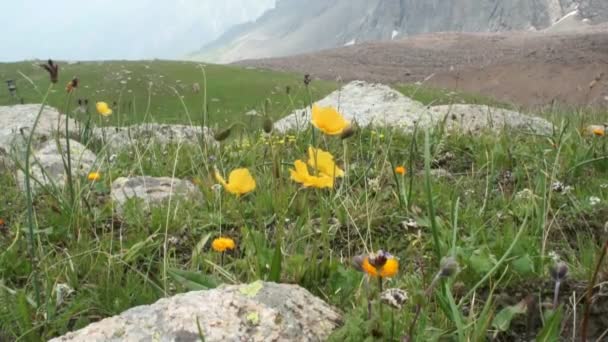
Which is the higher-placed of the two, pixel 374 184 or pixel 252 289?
pixel 252 289

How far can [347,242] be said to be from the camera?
2.35 m

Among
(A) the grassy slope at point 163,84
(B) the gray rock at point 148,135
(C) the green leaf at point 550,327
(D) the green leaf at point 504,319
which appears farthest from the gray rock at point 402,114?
(A) the grassy slope at point 163,84

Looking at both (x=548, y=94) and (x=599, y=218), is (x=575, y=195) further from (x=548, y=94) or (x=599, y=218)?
(x=548, y=94)

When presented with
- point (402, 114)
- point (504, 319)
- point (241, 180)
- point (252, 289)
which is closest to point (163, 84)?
point (402, 114)

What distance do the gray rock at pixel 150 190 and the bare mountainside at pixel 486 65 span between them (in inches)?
711

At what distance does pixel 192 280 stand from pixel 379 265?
2.37ft

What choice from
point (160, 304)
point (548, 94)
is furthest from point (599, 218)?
point (548, 94)

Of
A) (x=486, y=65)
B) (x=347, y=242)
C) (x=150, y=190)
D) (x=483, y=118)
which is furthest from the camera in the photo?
(x=486, y=65)

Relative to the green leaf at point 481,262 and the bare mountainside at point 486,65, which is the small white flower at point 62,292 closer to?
the green leaf at point 481,262

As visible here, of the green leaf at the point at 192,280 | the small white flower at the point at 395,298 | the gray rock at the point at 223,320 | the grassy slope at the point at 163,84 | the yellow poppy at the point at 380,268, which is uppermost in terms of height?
the yellow poppy at the point at 380,268

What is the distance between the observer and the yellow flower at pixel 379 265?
3.86 ft

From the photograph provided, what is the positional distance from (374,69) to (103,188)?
35.9m

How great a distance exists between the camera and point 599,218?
2.35 m

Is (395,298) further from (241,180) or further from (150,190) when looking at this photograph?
(150,190)
